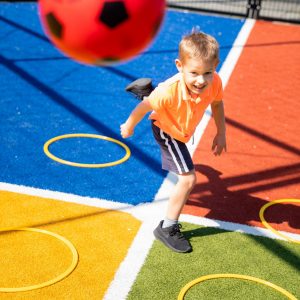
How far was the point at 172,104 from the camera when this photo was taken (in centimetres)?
471

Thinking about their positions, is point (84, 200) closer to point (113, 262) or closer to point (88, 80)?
point (113, 262)

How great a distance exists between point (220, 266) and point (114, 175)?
5.44 ft

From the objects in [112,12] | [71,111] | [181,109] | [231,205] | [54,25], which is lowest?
[71,111]

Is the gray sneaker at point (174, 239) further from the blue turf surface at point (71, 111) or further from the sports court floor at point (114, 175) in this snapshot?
the blue turf surface at point (71, 111)

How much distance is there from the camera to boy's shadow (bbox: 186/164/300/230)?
5379 millimetres

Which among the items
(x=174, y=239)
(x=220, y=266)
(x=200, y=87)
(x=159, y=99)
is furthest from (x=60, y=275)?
(x=200, y=87)

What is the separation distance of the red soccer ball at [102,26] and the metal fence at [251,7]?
29.3 ft

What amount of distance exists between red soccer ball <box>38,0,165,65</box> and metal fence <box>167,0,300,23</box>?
8927 millimetres

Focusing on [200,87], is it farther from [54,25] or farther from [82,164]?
[82,164]

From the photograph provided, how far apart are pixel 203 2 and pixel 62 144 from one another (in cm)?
662

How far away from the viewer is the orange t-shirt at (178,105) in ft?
15.3

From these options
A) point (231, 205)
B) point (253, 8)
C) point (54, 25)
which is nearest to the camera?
point (54, 25)

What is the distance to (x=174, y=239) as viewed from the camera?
4.85 metres

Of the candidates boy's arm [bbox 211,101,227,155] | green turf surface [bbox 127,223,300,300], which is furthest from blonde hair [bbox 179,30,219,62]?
green turf surface [bbox 127,223,300,300]
